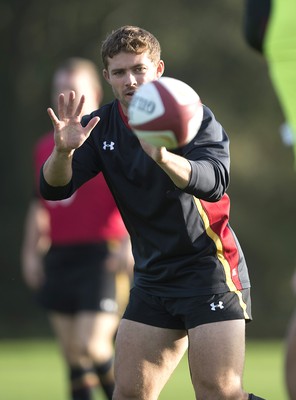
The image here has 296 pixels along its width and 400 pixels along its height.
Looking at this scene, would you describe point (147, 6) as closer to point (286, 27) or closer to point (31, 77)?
point (31, 77)

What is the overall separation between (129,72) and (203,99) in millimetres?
15046

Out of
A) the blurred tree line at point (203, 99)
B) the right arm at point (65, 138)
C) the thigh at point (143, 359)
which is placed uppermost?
the right arm at point (65, 138)

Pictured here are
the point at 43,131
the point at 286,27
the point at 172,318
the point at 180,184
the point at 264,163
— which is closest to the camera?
the point at 286,27

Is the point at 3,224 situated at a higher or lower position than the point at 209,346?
lower

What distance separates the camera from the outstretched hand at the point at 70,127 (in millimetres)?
5297

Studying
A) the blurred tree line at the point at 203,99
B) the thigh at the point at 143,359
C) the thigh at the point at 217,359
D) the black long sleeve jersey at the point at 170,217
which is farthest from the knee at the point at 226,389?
the blurred tree line at the point at 203,99

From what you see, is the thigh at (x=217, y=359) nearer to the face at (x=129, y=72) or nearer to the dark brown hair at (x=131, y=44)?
the face at (x=129, y=72)

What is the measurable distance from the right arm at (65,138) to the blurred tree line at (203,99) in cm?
1400

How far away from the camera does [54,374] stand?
40.0 feet

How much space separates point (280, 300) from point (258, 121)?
336 cm

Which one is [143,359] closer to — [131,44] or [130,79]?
[130,79]

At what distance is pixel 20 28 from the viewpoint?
20.1 m

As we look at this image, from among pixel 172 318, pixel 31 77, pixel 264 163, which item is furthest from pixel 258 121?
pixel 172 318

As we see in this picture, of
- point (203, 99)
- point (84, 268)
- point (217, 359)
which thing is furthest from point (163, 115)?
point (203, 99)
